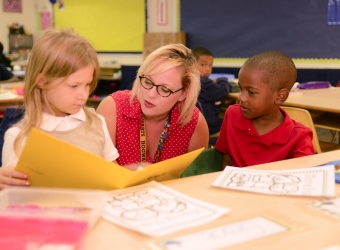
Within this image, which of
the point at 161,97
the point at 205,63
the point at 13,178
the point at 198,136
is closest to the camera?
the point at 13,178

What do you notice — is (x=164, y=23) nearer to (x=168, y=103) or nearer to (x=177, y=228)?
(x=168, y=103)

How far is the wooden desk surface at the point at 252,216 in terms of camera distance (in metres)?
0.79

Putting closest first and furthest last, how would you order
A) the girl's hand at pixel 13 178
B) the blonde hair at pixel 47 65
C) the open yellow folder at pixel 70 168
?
the open yellow folder at pixel 70 168 → the girl's hand at pixel 13 178 → the blonde hair at pixel 47 65

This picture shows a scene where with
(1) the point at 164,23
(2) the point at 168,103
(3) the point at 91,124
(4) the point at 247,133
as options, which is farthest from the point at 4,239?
(1) the point at 164,23

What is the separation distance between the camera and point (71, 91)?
133 cm

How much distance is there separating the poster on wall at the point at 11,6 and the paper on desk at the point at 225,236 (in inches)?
310

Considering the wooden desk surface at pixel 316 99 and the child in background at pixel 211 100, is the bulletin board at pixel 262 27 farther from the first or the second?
the child in background at pixel 211 100

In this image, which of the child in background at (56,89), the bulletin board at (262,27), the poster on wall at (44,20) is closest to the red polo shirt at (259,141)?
the child in background at (56,89)

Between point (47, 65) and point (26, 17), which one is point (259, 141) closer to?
point (47, 65)

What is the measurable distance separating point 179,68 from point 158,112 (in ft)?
0.67

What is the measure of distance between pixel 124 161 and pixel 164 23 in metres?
4.98

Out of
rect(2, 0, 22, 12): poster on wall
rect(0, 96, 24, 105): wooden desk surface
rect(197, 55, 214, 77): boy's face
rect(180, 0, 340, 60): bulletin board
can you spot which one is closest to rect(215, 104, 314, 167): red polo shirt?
rect(0, 96, 24, 105): wooden desk surface

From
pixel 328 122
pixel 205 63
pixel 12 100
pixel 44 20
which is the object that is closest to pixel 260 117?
pixel 328 122

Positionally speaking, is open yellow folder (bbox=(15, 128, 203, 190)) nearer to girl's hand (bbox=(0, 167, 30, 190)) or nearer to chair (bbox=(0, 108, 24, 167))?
girl's hand (bbox=(0, 167, 30, 190))
